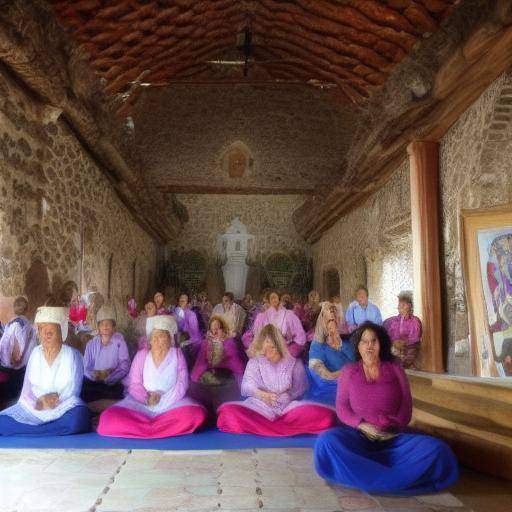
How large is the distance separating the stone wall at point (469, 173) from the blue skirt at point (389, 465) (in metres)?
3.39

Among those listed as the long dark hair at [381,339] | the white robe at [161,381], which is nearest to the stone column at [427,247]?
the white robe at [161,381]

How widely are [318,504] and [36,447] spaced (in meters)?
2.23

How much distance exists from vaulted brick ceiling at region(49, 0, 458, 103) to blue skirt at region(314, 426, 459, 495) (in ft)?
15.9

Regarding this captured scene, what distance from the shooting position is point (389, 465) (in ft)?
10.1

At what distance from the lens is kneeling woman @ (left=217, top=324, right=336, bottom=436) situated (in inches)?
176

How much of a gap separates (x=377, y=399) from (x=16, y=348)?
400 centimetres

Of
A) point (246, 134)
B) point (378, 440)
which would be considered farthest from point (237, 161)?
point (378, 440)

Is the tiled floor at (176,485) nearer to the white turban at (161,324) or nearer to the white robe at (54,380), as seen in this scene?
the white robe at (54,380)

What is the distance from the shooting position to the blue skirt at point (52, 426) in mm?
4309

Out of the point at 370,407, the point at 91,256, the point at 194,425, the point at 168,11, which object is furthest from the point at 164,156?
the point at 370,407

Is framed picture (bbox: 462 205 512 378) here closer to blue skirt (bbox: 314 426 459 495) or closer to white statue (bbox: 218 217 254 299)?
blue skirt (bbox: 314 426 459 495)

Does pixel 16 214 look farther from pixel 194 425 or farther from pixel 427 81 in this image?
pixel 427 81

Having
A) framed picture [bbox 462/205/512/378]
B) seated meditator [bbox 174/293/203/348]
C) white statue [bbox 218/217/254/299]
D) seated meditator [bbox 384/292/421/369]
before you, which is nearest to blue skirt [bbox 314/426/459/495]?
framed picture [bbox 462/205/512/378]

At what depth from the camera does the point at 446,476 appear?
3037 millimetres
